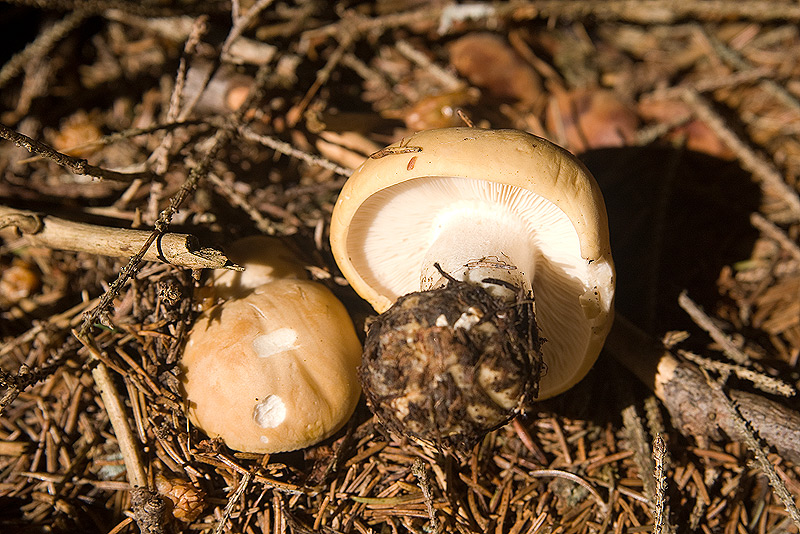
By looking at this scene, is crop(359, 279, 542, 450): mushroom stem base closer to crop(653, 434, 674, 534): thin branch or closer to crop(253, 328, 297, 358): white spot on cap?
crop(253, 328, 297, 358): white spot on cap

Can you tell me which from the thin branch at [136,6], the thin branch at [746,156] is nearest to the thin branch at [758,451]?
the thin branch at [746,156]

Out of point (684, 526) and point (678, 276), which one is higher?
point (678, 276)

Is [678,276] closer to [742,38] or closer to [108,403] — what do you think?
[742,38]

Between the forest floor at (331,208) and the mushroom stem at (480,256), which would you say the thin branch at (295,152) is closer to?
the forest floor at (331,208)

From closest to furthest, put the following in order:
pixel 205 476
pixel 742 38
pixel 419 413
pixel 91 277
→ pixel 419 413 → pixel 205 476 → pixel 91 277 → pixel 742 38

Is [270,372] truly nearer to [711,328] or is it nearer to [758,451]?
[758,451]

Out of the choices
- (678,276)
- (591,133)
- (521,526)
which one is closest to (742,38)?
(591,133)
